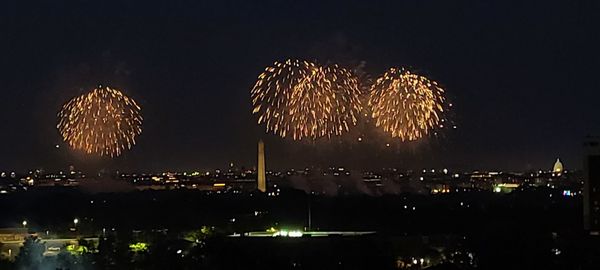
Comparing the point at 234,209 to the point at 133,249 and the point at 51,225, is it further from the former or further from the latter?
the point at 133,249

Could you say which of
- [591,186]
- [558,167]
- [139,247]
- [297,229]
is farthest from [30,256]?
[558,167]

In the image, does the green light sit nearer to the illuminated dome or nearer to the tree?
the tree

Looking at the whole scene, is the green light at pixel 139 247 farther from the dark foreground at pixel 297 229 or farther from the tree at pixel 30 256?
the tree at pixel 30 256

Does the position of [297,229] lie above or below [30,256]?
above

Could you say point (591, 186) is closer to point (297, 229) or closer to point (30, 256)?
point (297, 229)

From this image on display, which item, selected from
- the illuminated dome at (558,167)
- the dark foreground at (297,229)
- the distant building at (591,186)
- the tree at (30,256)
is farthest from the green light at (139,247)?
the illuminated dome at (558,167)

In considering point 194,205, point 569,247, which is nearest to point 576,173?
point 194,205
